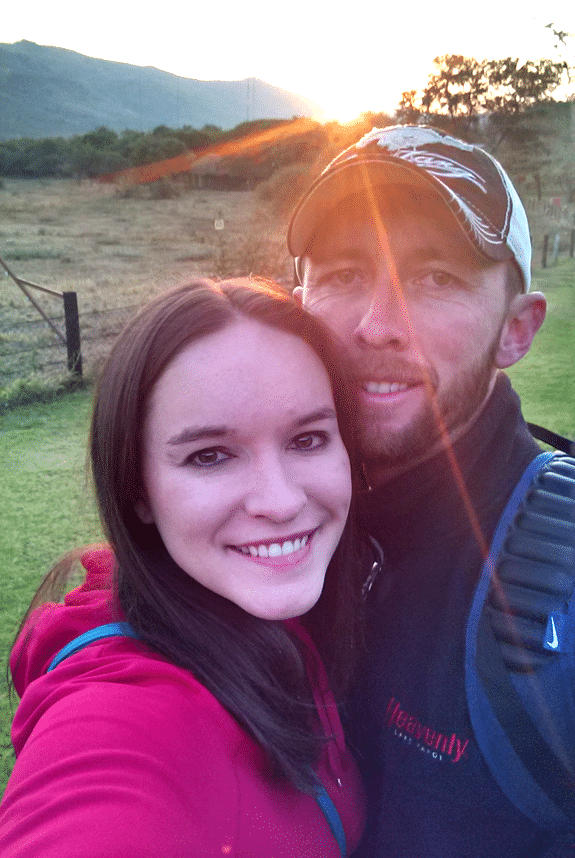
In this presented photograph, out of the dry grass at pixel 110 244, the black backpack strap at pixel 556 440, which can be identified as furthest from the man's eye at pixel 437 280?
the dry grass at pixel 110 244

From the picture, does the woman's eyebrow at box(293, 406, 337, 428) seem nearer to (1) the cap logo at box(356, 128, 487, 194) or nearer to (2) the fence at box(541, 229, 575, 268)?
(1) the cap logo at box(356, 128, 487, 194)

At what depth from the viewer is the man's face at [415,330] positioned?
Answer: 1.50 metres

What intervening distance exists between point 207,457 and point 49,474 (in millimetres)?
3642

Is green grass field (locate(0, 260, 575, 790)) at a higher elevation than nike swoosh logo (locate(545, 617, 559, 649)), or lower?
lower

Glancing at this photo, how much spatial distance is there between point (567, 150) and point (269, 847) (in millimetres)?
25259

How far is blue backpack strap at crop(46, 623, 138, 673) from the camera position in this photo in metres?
1.05

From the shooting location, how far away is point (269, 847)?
949 mm

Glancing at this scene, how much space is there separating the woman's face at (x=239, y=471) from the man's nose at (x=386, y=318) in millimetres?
360

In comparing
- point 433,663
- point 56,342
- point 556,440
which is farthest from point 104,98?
point 433,663

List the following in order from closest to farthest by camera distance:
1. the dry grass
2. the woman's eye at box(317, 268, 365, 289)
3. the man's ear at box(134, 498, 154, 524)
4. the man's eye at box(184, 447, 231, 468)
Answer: the man's eye at box(184, 447, 231, 468) < the man's ear at box(134, 498, 154, 524) < the woman's eye at box(317, 268, 365, 289) < the dry grass

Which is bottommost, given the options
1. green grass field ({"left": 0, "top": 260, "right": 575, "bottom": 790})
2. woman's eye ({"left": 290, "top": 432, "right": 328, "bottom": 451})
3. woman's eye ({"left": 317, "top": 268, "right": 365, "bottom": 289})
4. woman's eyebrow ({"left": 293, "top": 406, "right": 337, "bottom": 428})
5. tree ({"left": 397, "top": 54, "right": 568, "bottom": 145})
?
green grass field ({"left": 0, "top": 260, "right": 575, "bottom": 790})

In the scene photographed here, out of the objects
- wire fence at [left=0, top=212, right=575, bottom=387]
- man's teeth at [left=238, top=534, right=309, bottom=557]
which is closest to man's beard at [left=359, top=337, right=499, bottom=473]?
man's teeth at [left=238, top=534, right=309, bottom=557]

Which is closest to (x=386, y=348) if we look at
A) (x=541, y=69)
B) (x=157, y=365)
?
(x=157, y=365)

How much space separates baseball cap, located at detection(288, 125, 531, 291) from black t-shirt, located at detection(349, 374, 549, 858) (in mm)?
433
